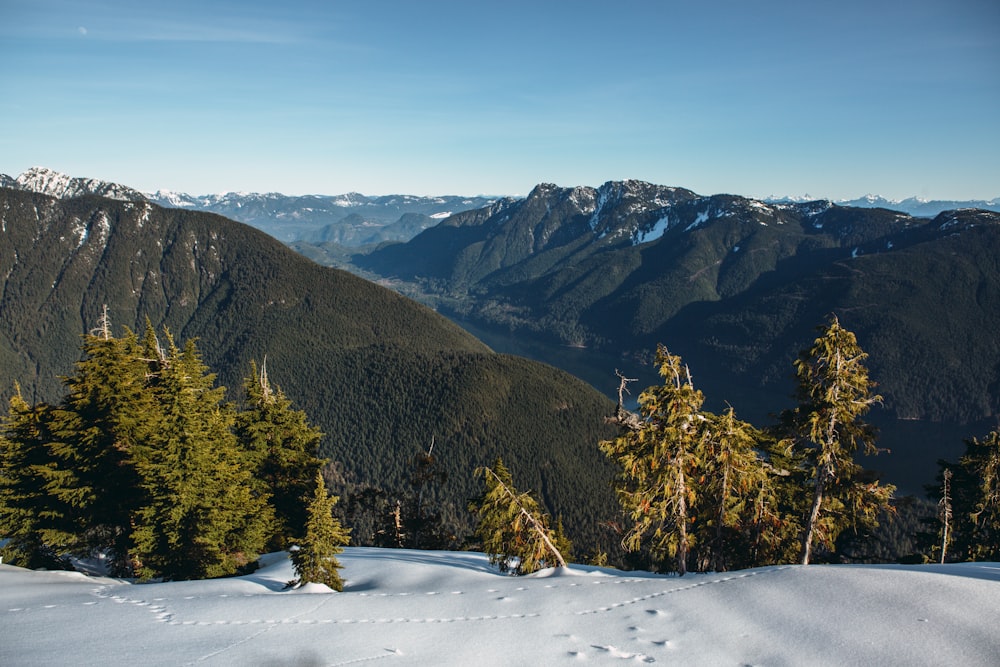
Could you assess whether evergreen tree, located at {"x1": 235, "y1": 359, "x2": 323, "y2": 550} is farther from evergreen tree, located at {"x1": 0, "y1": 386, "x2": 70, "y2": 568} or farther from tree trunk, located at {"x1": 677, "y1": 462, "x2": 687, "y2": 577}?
tree trunk, located at {"x1": 677, "y1": 462, "x2": 687, "y2": 577}

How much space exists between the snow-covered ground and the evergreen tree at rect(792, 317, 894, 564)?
577cm

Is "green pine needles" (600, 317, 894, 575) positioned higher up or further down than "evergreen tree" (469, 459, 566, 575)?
higher up

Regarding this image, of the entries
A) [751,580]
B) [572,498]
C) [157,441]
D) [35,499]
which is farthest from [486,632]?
[572,498]

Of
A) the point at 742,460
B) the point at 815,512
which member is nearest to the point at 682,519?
the point at 742,460

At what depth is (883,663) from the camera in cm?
995

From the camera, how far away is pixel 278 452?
112 feet

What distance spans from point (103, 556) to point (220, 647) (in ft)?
72.9

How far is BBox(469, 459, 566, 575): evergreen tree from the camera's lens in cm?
2095

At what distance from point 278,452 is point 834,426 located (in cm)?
3076

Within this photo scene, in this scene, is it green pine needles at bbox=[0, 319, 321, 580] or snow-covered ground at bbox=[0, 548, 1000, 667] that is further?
green pine needles at bbox=[0, 319, 321, 580]

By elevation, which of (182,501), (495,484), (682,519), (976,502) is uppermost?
(495,484)

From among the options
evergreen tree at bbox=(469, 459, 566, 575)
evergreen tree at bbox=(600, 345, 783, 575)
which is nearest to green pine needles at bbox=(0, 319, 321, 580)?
evergreen tree at bbox=(469, 459, 566, 575)

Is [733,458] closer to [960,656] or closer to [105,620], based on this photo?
[960,656]

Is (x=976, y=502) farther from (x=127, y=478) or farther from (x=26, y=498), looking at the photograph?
(x=26, y=498)
